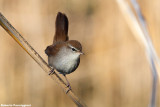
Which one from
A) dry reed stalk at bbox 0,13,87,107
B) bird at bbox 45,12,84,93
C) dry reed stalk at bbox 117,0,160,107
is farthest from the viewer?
bird at bbox 45,12,84,93

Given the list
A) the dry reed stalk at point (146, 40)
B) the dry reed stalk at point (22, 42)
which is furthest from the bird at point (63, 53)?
the dry reed stalk at point (146, 40)

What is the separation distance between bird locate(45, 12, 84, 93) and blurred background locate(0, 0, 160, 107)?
113 cm

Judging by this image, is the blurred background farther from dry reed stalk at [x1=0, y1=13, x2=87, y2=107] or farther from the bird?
dry reed stalk at [x1=0, y1=13, x2=87, y2=107]

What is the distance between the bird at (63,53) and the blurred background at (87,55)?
1129 mm

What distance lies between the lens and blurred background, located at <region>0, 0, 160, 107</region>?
12.2ft

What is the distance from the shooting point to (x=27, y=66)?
12.5 ft

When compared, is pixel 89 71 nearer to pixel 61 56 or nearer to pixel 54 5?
pixel 54 5

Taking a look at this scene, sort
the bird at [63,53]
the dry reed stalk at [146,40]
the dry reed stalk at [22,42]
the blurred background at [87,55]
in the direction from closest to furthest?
the dry reed stalk at [146,40], the dry reed stalk at [22,42], the bird at [63,53], the blurred background at [87,55]

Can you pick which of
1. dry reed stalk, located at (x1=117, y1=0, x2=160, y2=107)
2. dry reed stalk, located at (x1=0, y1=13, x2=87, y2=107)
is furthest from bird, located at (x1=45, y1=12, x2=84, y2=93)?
dry reed stalk, located at (x1=117, y1=0, x2=160, y2=107)

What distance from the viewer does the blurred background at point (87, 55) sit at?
3.73 meters

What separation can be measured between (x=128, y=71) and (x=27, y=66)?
4.84 feet

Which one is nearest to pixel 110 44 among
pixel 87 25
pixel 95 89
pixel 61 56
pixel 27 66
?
pixel 87 25

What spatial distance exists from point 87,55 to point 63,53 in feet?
5.01

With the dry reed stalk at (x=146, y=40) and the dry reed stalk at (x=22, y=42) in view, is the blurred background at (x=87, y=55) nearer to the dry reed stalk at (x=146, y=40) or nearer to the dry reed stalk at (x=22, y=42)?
the dry reed stalk at (x=22, y=42)
